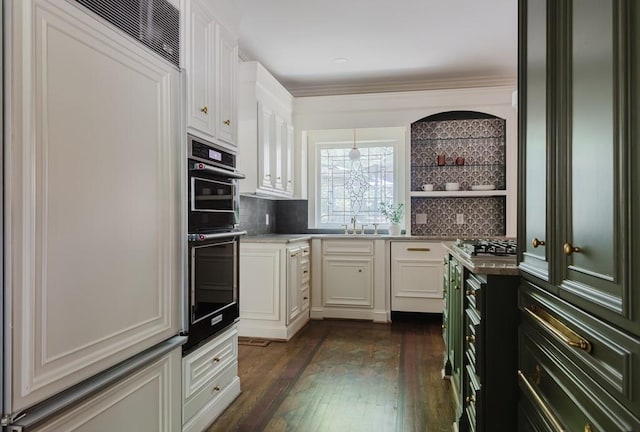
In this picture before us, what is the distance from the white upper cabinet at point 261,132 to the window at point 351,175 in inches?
34.4

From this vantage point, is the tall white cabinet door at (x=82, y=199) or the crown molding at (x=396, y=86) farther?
the crown molding at (x=396, y=86)

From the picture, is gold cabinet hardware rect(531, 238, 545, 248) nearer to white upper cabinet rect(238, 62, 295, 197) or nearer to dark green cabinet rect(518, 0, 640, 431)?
dark green cabinet rect(518, 0, 640, 431)

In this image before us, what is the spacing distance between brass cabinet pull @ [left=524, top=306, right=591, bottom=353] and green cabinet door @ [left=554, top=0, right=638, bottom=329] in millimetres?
89

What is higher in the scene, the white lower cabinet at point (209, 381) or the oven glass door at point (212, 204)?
the oven glass door at point (212, 204)

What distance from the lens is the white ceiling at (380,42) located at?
3273 mm

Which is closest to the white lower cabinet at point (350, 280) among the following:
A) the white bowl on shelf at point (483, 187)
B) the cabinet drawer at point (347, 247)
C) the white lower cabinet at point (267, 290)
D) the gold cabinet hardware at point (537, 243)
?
the cabinet drawer at point (347, 247)

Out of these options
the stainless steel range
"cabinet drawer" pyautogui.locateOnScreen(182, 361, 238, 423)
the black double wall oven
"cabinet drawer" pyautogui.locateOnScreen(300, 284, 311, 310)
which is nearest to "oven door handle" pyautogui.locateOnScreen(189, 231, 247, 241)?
the black double wall oven

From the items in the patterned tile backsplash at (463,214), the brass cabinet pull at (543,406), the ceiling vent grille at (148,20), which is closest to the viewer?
the brass cabinet pull at (543,406)

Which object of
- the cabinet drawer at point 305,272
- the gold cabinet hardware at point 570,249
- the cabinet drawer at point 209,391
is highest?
the gold cabinet hardware at point 570,249

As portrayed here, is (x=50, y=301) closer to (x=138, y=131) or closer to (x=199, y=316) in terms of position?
(x=138, y=131)

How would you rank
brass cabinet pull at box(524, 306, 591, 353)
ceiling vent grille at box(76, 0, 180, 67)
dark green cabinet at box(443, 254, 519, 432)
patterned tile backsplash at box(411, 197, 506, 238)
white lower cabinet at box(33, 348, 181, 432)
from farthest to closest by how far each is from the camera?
patterned tile backsplash at box(411, 197, 506, 238) < dark green cabinet at box(443, 254, 519, 432) < ceiling vent grille at box(76, 0, 180, 67) < white lower cabinet at box(33, 348, 181, 432) < brass cabinet pull at box(524, 306, 591, 353)

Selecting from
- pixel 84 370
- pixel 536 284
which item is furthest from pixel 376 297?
pixel 84 370

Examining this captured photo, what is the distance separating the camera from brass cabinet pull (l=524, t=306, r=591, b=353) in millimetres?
1041

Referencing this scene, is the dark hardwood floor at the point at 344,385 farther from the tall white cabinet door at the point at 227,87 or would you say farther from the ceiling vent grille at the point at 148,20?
the ceiling vent grille at the point at 148,20
